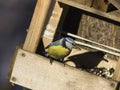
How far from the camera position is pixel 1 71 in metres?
10.1

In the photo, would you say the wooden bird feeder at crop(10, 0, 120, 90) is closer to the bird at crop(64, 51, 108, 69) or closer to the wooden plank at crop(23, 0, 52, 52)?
the wooden plank at crop(23, 0, 52, 52)

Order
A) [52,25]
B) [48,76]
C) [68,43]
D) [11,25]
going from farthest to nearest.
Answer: [11,25] → [52,25] → [68,43] → [48,76]

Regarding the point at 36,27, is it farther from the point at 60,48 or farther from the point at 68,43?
the point at 60,48

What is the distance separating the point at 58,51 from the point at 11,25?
16.2ft

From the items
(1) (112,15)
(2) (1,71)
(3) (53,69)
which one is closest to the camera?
(3) (53,69)

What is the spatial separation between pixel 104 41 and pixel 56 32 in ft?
2.16

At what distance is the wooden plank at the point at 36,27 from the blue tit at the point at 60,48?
0.47 meters

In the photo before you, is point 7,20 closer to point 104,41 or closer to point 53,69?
point 104,41

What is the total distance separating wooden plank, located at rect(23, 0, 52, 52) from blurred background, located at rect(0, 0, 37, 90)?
4736 mm

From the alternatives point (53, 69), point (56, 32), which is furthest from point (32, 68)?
point (56, 32)

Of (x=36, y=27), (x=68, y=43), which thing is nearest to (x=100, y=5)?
(x=68, y=43)

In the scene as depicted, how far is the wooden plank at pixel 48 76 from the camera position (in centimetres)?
462

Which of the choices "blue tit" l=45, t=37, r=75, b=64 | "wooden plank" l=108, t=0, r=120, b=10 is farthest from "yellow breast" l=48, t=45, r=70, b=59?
"wooden plank" l=108, t=0, r=120, b=10

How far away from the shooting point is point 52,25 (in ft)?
18.1
